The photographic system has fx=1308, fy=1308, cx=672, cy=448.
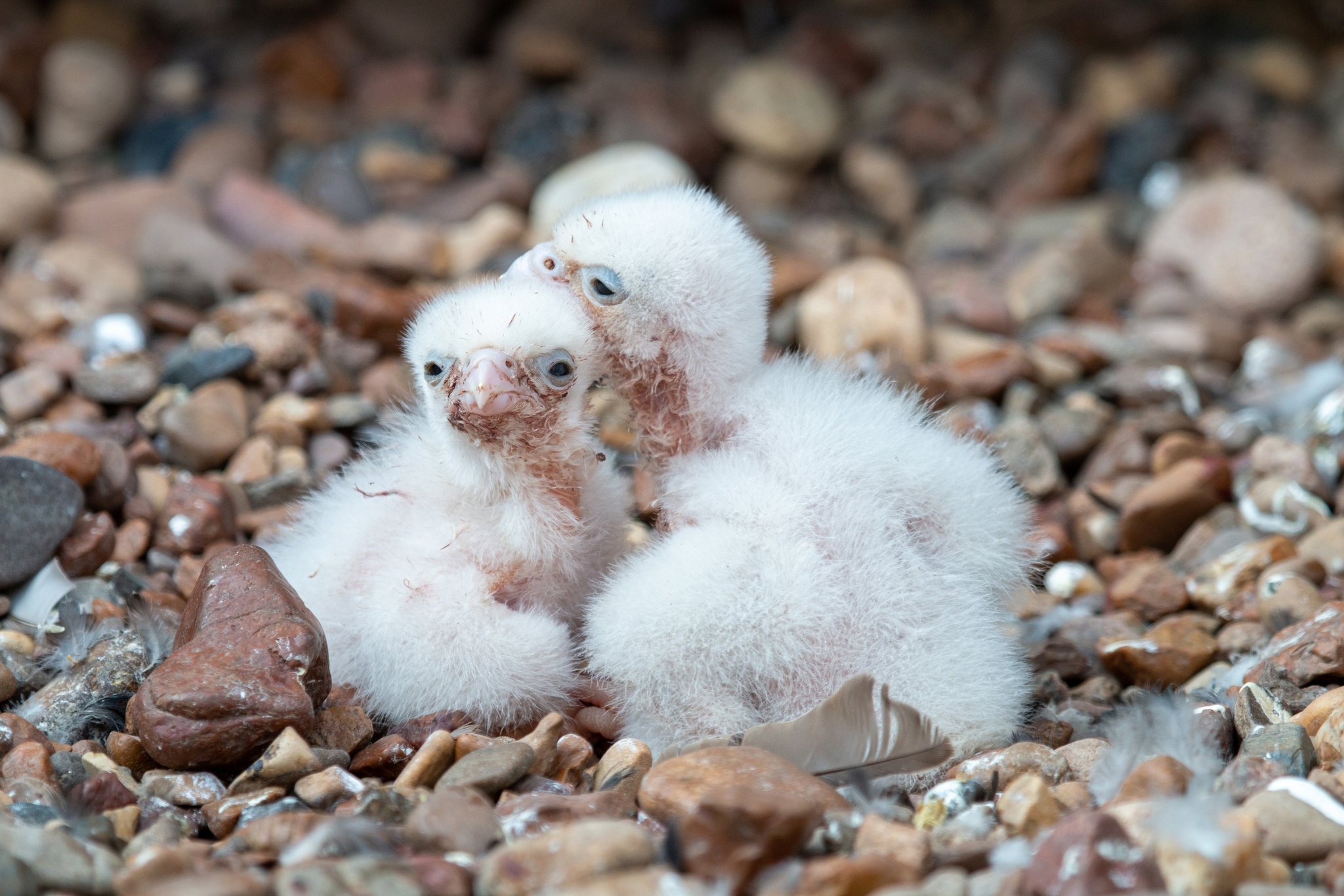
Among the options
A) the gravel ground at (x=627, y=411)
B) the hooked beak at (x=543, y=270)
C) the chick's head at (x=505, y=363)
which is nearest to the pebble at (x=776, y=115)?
the gravel ground at (x=627, y=411)

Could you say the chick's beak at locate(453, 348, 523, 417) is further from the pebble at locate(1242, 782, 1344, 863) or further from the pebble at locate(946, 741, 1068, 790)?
the pebble at locate(1242, 782, 1344, 863)

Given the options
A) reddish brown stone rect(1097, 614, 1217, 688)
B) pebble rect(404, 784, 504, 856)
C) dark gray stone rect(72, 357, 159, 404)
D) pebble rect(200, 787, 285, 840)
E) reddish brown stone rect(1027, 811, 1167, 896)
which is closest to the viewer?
reddish brown stone rect(1027, 811, 1167, 896)

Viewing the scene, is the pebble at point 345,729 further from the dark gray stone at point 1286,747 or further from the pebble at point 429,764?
the dark gray stone at point 1286,747

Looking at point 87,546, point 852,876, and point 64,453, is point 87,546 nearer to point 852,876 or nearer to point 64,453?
point 64,453

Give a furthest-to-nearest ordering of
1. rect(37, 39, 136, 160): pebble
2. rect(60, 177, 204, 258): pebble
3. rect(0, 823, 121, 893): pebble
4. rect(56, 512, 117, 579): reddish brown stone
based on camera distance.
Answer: rect(37, 39, 136, 160): pebble → rect(60, 177, 204, 258): pebble → rect(56, 512, 117, 579): reddish brown stone → rect(0, 823, 121, 893): pebble

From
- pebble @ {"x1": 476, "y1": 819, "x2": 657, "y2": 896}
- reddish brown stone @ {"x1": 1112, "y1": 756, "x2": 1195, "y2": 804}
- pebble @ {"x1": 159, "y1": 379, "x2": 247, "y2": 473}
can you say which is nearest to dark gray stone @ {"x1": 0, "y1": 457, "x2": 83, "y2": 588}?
pebble @ {"x1": 159, "y1": 379, "x2": 247, "y2": 473}

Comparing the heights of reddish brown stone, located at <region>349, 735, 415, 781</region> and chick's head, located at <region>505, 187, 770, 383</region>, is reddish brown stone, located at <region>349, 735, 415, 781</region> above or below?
below
